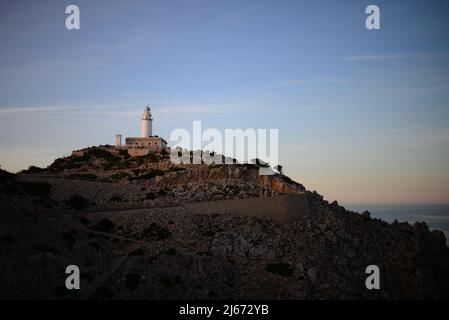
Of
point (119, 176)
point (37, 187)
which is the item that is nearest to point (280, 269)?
point (37, 187)

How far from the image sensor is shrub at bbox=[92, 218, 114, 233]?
3303 centimetres

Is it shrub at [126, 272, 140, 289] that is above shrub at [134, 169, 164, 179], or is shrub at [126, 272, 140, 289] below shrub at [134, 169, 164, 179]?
below

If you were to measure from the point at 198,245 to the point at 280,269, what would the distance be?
5.63 meters

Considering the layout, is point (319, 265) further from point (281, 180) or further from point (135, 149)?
point (135, 149)

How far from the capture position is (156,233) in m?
33.2

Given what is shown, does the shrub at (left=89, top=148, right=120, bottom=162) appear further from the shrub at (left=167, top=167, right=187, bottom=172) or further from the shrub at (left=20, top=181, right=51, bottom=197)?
the shrub at (left=20, top=181, right=51, bottom=197)

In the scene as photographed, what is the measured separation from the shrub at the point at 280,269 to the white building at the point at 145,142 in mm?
39392

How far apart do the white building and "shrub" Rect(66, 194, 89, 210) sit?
27.1 metres

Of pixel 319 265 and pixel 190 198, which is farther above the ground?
pixel 190 198

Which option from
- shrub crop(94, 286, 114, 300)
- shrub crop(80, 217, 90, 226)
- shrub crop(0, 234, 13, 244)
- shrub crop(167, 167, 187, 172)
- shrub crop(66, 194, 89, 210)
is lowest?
shrub crop(94, 286, 114, 300)

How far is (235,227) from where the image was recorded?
34.8 meters

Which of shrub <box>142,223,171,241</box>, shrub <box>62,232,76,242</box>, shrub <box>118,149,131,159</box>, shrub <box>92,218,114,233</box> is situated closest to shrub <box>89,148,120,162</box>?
shrub <box>118,149,131,159</box>
